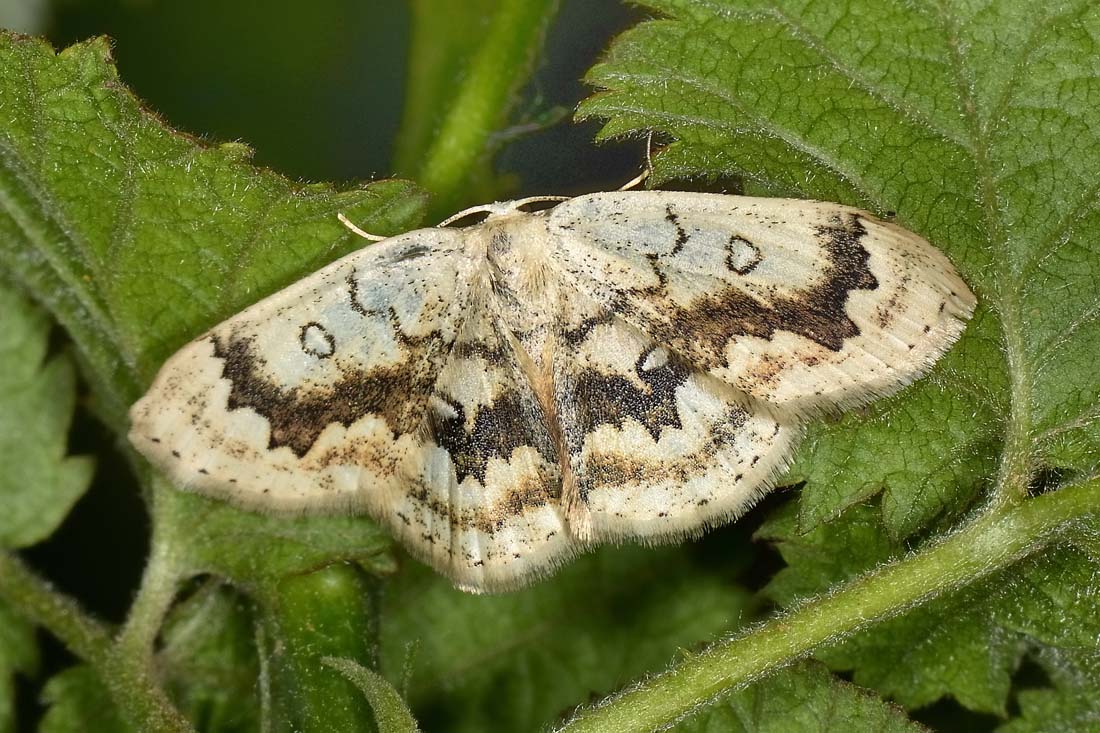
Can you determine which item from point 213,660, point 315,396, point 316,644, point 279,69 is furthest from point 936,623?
point 279,69

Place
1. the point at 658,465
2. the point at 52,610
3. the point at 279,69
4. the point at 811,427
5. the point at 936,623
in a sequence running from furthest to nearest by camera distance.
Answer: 1. the point at 279,69
2. the point at 52,610
3. the point at 936,623
4. the point at 658,465
5. the point at 811,427

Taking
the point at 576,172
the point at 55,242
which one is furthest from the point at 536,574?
the point at 55,242

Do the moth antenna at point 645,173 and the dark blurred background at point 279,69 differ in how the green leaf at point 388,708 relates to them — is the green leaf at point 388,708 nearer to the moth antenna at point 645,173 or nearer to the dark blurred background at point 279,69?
the moth antenna at point 645,173

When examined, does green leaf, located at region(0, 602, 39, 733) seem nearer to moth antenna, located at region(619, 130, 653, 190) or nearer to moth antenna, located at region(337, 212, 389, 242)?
moth antenna, located at region(337, 212, 389, 242)

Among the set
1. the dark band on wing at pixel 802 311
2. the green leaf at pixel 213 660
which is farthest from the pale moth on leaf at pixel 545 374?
the green leaf at pixel 213 660

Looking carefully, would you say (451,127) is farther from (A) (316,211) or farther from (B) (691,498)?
(B) (691,498)

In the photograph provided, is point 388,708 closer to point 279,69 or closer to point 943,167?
point 943,167

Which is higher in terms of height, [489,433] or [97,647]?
[489,433]

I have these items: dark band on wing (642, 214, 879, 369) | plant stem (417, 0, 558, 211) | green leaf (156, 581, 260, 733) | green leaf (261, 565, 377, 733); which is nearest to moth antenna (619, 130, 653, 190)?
dark band on wing (642, 214, 879, 369)
